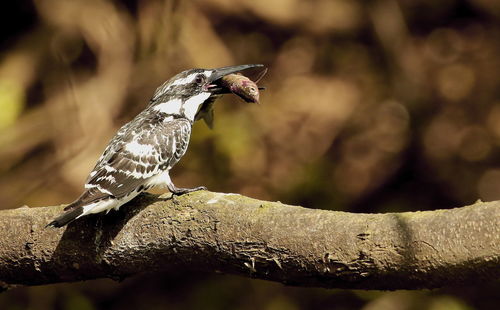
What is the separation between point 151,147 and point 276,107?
2367 mm

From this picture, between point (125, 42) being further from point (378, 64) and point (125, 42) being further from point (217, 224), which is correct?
point (217, 224)

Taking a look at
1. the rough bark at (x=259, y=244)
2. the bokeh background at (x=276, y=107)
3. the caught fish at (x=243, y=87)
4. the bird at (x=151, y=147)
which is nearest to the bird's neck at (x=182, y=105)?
the bird at (x=151, y=147)

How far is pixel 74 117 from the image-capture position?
5023mm

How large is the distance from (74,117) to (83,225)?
7.96ft

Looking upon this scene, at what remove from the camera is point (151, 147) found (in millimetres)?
3109

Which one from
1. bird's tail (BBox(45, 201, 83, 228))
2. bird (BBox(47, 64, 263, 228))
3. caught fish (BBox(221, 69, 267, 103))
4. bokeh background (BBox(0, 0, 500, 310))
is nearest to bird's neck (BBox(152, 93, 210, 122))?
bird (BBox(47, 64, 263, 228))

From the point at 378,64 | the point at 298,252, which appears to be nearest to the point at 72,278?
the point at 298,252

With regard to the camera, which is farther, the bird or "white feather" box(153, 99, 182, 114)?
"white feather" box(153, 99, 182, 114)

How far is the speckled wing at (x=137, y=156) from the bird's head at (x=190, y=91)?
0.26ft

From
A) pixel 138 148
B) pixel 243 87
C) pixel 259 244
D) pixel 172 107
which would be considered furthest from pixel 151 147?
pixel 259 244

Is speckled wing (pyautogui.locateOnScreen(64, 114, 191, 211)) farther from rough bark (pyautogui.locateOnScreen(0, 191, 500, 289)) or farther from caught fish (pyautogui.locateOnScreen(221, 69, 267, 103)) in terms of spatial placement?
caught fish (pyautogui.locateOnScreen(221, 69, 267, 103))

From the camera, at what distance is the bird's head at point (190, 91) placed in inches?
133

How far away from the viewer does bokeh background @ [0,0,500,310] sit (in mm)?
4875

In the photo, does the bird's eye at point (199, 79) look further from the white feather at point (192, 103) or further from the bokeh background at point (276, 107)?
the bokeh background at point (276, 107)
